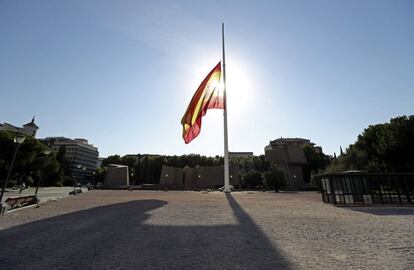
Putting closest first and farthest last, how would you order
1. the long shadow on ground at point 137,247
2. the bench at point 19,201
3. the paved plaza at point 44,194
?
the long shadow on ground at point 137,247
the bench at point 19,201
the paved plaza at point 44,194

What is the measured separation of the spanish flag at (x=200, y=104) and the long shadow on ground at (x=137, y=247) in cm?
1497

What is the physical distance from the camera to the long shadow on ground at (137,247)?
4.58m

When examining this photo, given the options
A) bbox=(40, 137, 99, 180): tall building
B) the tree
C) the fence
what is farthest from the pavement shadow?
bbox=(40, 137, 99, 180): tall building

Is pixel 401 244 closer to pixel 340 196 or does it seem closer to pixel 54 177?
pixel 340 196

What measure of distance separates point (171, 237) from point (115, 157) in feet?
357

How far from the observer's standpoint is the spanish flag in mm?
22312

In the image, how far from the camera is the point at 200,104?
878 inches

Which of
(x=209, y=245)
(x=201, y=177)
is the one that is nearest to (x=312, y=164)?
(x=201, y=177)

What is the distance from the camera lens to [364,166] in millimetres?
34562

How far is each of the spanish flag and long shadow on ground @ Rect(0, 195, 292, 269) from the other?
1497cm

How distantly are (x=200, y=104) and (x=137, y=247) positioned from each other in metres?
17.5

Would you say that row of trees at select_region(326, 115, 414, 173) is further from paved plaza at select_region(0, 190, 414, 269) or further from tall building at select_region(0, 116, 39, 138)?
tall building at select_region(0, 116, 39, 138)

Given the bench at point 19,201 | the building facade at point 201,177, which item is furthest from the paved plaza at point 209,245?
the building facade at point 201,177

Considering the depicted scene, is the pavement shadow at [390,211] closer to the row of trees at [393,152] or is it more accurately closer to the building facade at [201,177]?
the row of trees at [393,152]
